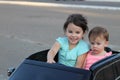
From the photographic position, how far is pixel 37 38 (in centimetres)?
1258

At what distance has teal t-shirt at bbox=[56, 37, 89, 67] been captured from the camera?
13.3 feet

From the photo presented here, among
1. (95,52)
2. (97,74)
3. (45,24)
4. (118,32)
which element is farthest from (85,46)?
(45,24)

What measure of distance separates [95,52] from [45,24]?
504 inches

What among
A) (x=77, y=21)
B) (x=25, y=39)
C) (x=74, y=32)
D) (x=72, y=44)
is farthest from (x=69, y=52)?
(x=25, y=39)

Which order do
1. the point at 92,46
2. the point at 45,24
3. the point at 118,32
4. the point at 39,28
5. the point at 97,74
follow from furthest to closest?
the point at 45,24, the point at 39,28, the point at 118,32, the point at 92,46, the point at 97,74

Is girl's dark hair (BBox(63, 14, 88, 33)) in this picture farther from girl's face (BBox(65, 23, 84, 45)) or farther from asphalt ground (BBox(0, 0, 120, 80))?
asphalt ground (BBox(0, 0, 120, 80))

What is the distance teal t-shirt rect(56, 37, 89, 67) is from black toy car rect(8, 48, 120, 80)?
1.11ft

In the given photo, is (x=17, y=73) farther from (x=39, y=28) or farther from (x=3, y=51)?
(x=39, y=28)

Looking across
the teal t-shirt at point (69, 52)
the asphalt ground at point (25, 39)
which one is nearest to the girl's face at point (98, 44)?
the teal t-shirt at point (69, 52)

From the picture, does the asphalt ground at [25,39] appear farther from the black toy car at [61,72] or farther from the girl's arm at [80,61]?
the black toy car at [61,72]

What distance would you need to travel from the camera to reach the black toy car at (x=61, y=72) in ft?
11.3

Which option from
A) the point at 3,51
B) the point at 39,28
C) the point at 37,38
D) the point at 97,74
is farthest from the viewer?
the point at 39,28

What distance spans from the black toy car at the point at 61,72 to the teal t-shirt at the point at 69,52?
339 mm

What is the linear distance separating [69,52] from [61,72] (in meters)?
0.60
